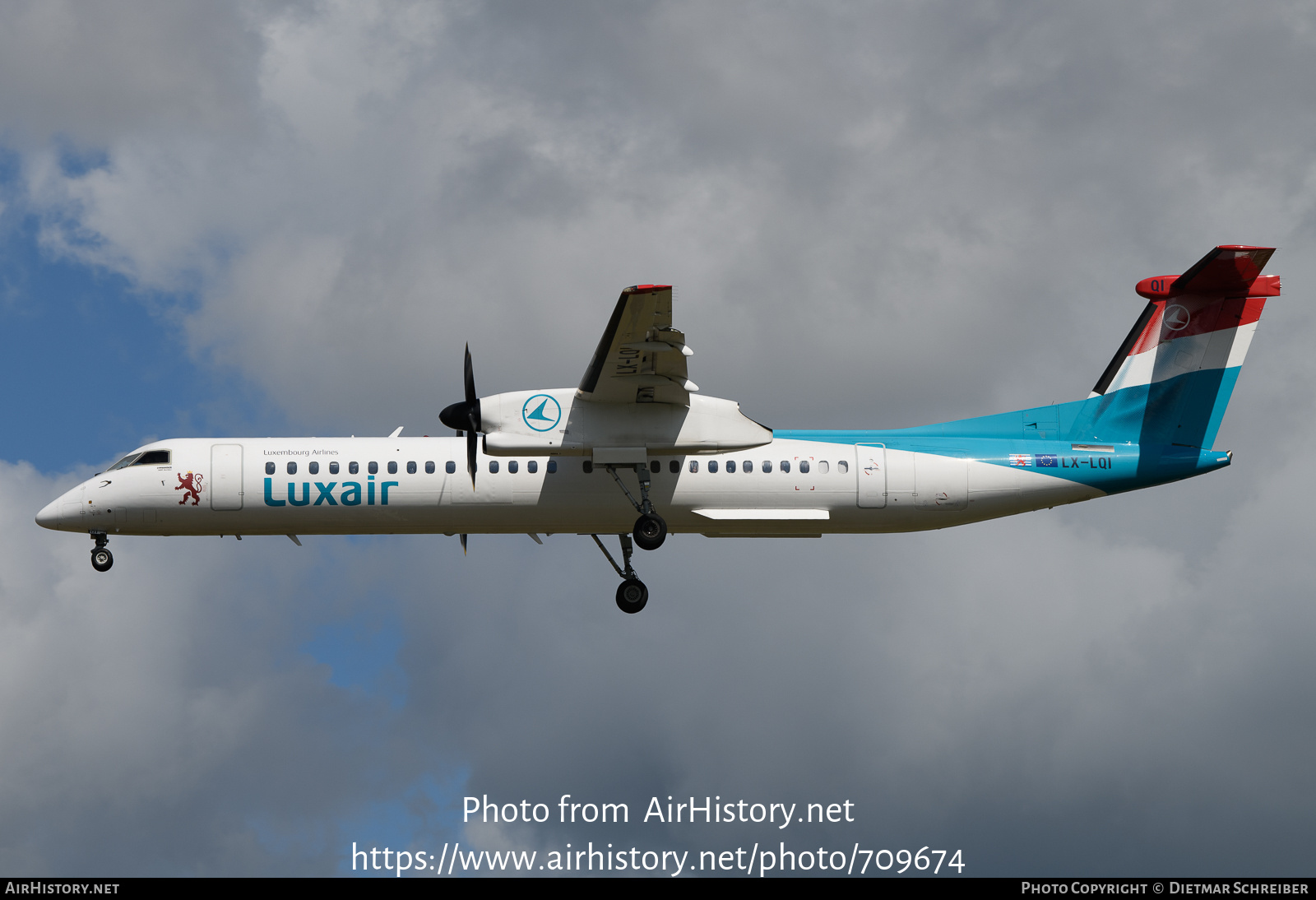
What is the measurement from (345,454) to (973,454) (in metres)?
12.5

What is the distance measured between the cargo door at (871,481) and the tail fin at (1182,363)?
4360 millimetres

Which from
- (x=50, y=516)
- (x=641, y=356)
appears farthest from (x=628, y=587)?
(x=50, y=516)

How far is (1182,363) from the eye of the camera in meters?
28.4

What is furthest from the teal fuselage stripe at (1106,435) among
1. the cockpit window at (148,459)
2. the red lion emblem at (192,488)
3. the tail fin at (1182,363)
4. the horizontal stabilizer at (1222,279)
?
the cockpit window at (148,459)

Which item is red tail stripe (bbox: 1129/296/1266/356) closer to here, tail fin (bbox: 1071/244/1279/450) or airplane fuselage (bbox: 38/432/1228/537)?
tail fin (bbox: 1071/244/1279/450)

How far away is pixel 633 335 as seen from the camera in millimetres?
23656

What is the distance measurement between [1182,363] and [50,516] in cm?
2326

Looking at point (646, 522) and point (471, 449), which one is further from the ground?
point (471, 449)

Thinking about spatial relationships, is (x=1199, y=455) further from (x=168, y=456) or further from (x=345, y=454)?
(x=168, y=456)

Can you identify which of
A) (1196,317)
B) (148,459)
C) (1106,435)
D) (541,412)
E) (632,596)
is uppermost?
(1196,317)

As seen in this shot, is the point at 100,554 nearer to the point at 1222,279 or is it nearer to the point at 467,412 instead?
the point at 467,412
